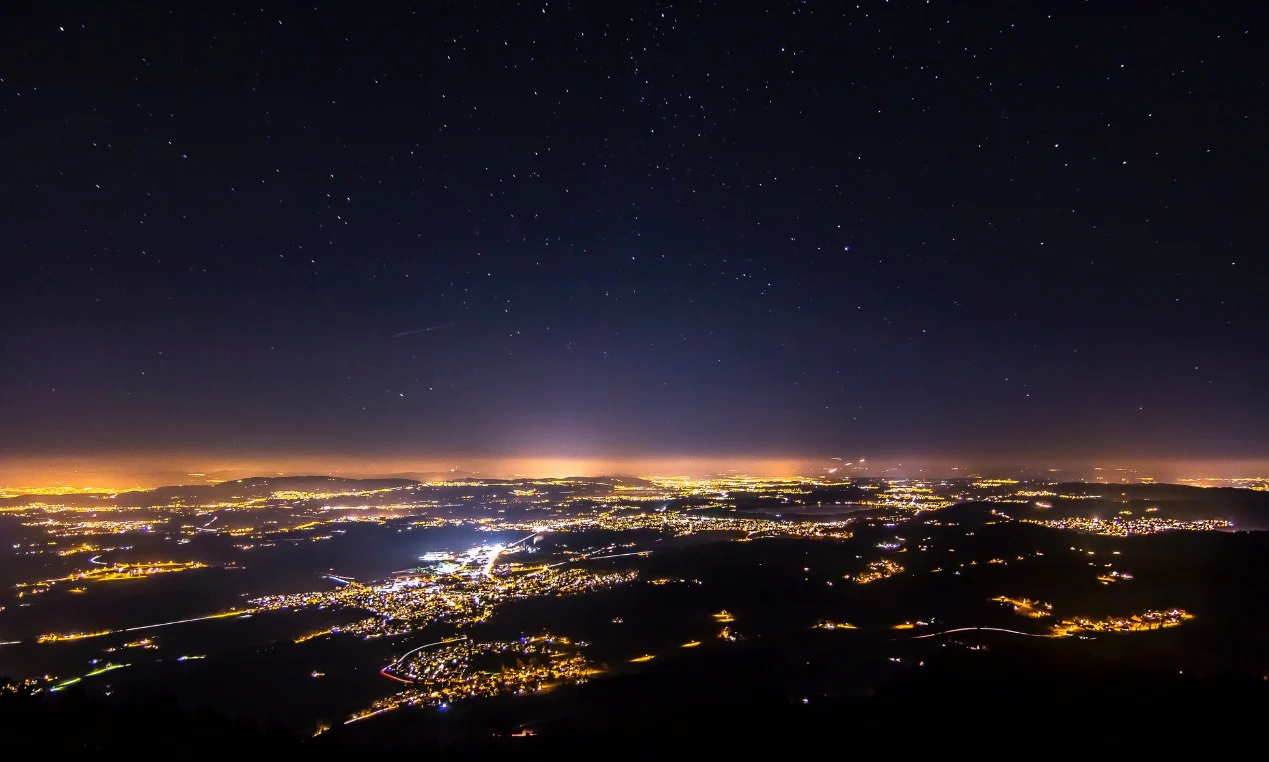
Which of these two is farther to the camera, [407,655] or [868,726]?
[407,655]

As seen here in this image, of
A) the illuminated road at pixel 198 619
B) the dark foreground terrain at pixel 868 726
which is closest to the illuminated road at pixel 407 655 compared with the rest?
the dark foreground terrain at pixel 868 726

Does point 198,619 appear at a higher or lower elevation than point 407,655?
lower

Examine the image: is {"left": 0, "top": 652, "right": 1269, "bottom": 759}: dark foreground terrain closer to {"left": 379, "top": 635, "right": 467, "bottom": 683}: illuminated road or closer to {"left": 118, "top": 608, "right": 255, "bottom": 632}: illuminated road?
{"left": 379, "top": 635, "right": 467, "bottom": 683}: illuminated road

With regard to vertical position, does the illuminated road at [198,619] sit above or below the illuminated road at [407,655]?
below

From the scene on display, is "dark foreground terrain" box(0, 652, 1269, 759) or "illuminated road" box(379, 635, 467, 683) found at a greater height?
"dark foreground terrain" box(0, 652, 1269, 759)

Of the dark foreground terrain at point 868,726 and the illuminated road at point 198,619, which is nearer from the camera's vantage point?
the dark foreground terrain at point 868,726

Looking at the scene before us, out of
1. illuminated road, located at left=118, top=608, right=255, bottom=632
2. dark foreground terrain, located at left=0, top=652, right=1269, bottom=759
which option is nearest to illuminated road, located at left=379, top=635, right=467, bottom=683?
dark foreground terrain, located at left=0, top=652, right=1269, bottom=759

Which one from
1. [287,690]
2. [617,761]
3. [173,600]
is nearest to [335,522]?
[173,600]

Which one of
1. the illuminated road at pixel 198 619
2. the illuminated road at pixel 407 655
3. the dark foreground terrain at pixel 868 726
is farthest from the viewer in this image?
the illuminated road at pixel 198 619

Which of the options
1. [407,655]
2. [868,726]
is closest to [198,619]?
[407,655]

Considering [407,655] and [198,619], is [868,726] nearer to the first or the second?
[407,655]

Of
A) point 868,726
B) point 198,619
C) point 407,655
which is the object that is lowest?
point 198,619

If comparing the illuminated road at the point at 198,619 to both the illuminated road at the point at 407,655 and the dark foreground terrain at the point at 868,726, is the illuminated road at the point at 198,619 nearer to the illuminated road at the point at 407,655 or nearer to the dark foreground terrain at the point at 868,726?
the illuminated road at the point at 407,655

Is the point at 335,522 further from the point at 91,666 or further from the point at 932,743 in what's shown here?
the point at 932,743
